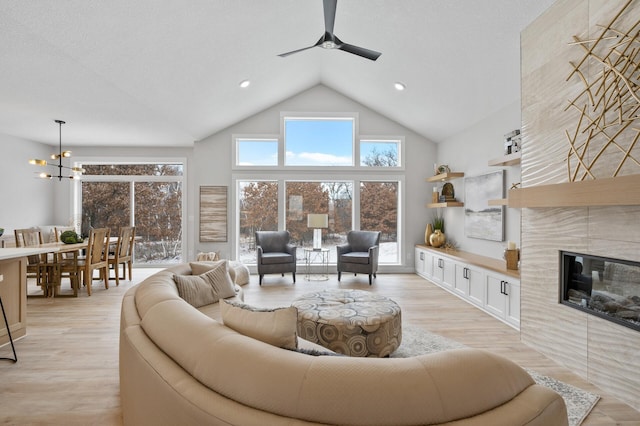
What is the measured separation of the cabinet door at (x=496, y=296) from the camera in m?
3.80

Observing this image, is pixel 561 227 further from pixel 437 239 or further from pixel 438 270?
pixel 437 239

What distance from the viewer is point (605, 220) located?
240cm

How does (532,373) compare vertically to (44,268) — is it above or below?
below

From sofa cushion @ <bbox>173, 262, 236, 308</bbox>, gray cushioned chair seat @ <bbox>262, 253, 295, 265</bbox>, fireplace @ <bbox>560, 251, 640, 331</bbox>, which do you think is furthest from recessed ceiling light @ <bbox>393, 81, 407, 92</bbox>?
sofa cushion @ <bbox>173, 262, 236, 308</bbox>

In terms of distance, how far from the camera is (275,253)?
6.12 m

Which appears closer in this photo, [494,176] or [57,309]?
[57,309]

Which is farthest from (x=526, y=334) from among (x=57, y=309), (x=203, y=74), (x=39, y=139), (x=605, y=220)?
(x=39, y=139)

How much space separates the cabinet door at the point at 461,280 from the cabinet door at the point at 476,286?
2.2 inches

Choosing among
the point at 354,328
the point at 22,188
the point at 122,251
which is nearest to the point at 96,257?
the point at 122,251

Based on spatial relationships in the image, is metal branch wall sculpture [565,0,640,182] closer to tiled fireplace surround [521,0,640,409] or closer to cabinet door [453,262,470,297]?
tiled fireplace surround [521,0,640,409]

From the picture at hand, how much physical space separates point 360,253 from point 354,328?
11.6 feet

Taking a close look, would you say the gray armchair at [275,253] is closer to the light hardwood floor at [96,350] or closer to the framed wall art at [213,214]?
the light hardwood floor at [96,350]

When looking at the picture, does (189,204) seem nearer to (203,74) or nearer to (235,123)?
(235,123)

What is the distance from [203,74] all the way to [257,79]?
3.33 feet
